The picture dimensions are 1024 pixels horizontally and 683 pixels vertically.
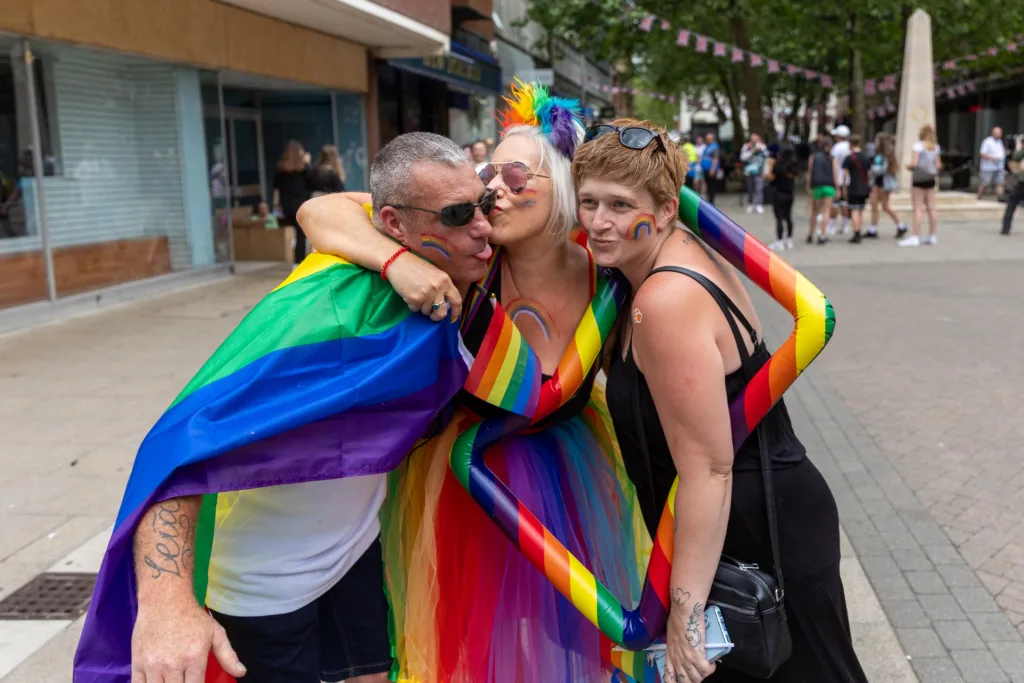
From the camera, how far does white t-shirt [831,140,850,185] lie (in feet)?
47.2

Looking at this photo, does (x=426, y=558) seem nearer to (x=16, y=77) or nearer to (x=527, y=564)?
(x=527, y=564)

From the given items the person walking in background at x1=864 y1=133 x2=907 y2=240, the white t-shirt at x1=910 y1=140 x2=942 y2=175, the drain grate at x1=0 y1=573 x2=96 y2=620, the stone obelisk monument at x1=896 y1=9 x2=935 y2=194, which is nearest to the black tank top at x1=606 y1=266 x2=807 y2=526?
the drain grate at x1=0 y1=573 x2=96 y2=620

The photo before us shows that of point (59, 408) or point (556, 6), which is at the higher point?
point (556, 6)

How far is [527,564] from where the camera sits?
7.58 ft

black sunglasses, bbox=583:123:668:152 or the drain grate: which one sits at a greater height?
black sunglasses, bbox=583:123:668:152

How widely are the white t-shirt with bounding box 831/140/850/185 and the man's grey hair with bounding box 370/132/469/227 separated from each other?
537 inches

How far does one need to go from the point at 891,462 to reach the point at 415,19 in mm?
10892

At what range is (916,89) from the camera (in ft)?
62.1

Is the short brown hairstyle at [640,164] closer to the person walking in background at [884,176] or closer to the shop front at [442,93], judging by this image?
the person walking in background at [884,176]

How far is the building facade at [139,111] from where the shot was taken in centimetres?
866

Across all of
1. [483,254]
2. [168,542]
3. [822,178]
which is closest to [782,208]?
[822,178]

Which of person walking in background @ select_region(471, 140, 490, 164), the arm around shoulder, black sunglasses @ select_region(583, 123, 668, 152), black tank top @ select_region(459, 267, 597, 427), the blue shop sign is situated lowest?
black tank top @ select_region(459, 267, 597, 427)

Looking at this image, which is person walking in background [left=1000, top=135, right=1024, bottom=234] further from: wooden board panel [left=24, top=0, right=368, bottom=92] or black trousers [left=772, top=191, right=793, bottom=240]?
wooden board panel [left=24, top=0, right=368, bottom=92]

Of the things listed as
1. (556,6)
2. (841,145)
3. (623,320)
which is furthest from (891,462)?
(556,6)
